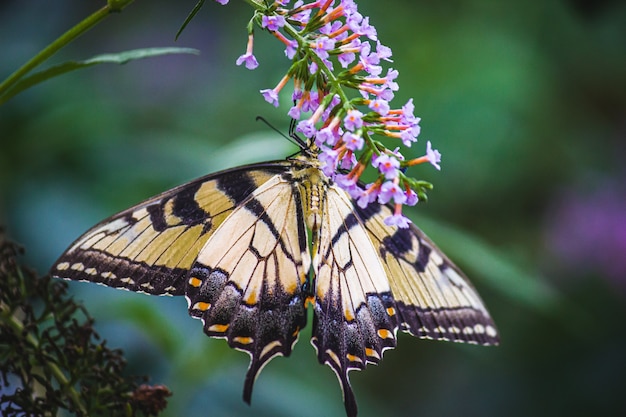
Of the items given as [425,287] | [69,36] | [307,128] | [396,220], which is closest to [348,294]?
[425,287]

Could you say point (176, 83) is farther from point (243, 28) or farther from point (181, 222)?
point (181, 222)

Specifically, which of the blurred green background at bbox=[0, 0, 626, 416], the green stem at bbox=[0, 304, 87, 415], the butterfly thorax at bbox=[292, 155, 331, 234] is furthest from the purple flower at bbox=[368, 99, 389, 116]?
the blurred green background at bbox=[0, 0, 626, 416]

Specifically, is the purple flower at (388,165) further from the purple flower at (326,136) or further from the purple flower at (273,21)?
the purple flower at (273,21)

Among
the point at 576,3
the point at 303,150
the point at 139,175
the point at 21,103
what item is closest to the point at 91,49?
the point at 21,103

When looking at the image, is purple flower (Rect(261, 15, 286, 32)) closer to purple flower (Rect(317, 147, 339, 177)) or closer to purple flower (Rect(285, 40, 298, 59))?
purple flower (Rect(285, 40, 298, 59))

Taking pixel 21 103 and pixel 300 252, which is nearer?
pixel 300 252

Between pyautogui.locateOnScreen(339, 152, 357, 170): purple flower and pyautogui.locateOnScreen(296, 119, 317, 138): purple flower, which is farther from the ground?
pyautogui.locateOnScreen(296, 119, 317, 138): purple flower
